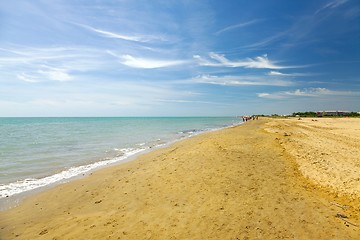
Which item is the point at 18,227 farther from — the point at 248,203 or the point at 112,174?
the point at 248,203

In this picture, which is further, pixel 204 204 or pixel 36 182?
pixel 36 182

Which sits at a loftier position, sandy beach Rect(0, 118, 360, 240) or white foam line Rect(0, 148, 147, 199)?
sandy beach Rect(0, 118, 360, 240)

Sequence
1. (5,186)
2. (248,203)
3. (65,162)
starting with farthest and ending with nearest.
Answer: (65,162) → (5,186) → (248,203)

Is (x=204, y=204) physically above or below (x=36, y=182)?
above

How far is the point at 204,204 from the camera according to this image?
7.43 metres

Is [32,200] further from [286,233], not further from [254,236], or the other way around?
[286,233]

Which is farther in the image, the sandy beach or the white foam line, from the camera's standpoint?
the white foam line

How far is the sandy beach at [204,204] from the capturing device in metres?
5.92

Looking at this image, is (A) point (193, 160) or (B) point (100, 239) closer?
(B) point (100, 239)

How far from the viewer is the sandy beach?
5918mm

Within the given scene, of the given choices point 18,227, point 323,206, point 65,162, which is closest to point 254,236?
point 323,206

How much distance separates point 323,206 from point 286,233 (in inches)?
99.0

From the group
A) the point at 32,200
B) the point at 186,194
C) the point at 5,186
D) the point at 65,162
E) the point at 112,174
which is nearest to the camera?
the point at 186,194

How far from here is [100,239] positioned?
5.67 metres
